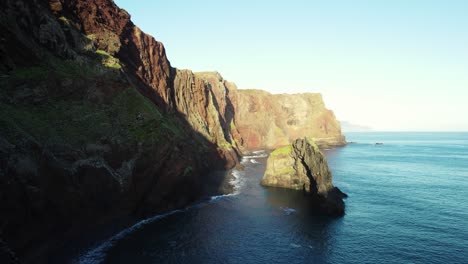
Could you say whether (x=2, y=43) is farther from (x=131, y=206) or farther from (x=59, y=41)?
(x=131, y=206)

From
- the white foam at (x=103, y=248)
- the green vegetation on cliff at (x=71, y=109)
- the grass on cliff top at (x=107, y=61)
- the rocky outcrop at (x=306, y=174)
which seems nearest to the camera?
the white foam at (x=103, y=248)

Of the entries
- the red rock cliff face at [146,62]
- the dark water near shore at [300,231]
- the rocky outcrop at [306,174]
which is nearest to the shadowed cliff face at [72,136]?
the red rock cliff face at [146,62]

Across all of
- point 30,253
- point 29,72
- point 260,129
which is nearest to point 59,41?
point 29,72

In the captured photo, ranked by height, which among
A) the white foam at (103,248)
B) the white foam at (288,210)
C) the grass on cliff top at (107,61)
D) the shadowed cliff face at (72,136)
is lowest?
the white foam at (103,248)

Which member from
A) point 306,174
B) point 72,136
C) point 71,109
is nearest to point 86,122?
point 71,109

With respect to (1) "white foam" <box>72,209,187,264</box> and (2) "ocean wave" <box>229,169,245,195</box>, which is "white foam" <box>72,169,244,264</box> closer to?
(1) "white foam" <box>72,209,187,264</box>

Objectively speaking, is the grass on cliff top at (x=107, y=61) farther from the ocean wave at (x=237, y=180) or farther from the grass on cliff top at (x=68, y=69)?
the ocean wave at (x=237, y=180)

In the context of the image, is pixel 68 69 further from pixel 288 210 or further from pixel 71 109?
pixel 288 210
